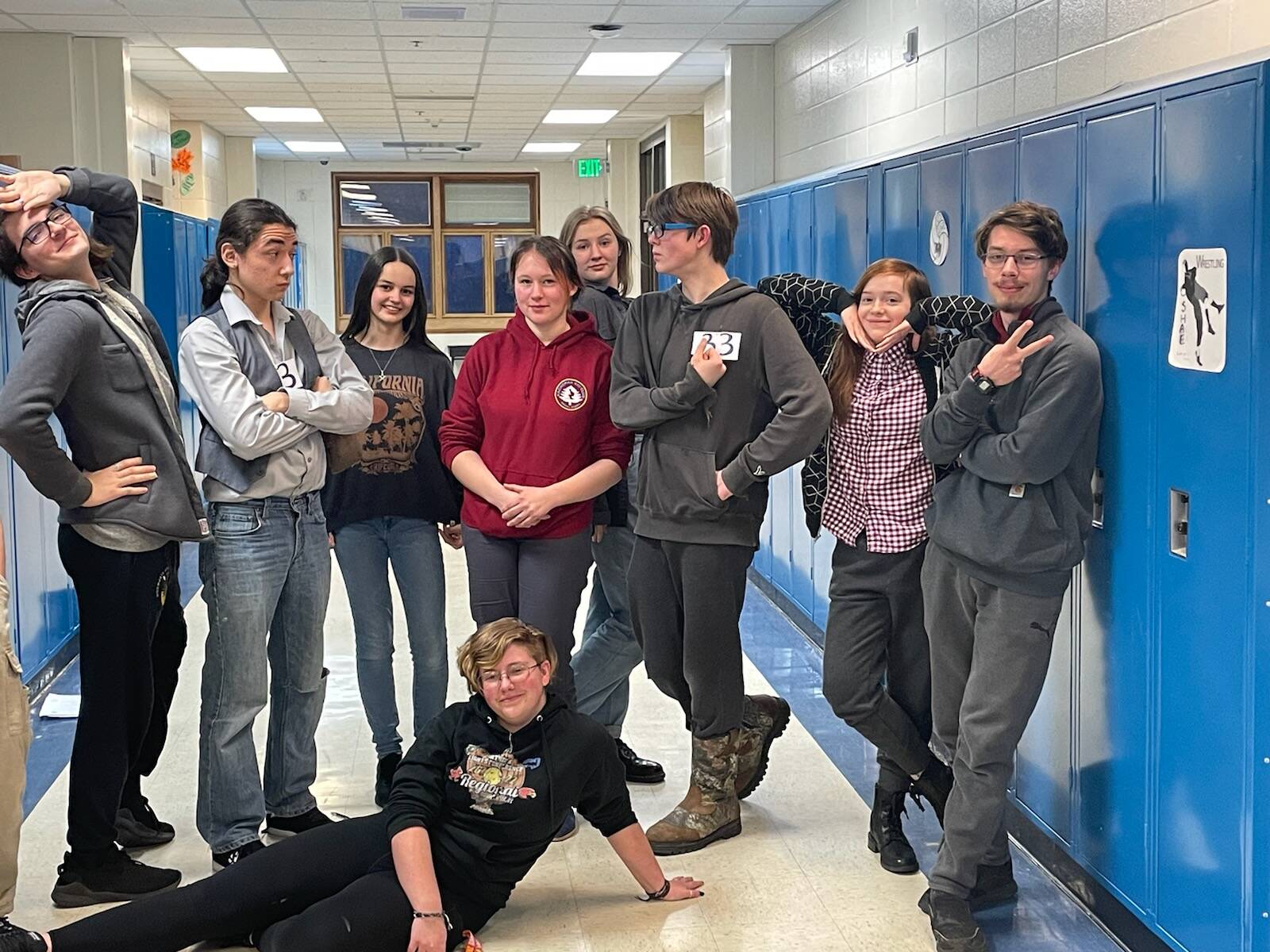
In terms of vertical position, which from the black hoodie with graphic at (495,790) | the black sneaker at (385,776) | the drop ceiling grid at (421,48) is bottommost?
the black sneaker at (385,776)

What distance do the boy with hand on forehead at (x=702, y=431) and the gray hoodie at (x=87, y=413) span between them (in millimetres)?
1020

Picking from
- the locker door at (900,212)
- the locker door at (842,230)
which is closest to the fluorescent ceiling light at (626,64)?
the locker door at (842,230)

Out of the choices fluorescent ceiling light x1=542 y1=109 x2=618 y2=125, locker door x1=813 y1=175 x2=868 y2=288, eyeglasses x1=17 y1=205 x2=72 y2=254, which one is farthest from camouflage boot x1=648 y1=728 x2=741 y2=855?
fluorescent ceiling light x1=542 y1=109 x2=618 y2=125

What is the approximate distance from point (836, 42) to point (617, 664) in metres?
4.87

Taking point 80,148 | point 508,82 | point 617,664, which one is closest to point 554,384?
point 617,664

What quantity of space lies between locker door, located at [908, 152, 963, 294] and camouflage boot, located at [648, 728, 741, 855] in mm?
1377

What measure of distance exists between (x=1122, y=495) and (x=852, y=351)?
749 millimetres

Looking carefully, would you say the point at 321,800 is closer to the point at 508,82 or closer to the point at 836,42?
the point at 836,42

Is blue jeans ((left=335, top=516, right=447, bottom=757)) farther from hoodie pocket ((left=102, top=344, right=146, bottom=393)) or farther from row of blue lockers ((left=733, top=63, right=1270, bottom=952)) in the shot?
row of blue lockers ((left=733, top=63, right=1270, bottom=952))

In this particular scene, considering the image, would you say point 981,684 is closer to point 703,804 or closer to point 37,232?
point 703,804

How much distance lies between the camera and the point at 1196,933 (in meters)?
2.58

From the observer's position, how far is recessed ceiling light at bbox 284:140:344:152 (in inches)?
625

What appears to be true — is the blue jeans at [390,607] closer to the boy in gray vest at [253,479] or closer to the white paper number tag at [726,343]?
the boy in gray vest at [253,479]

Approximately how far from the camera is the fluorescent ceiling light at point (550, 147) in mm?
16312
